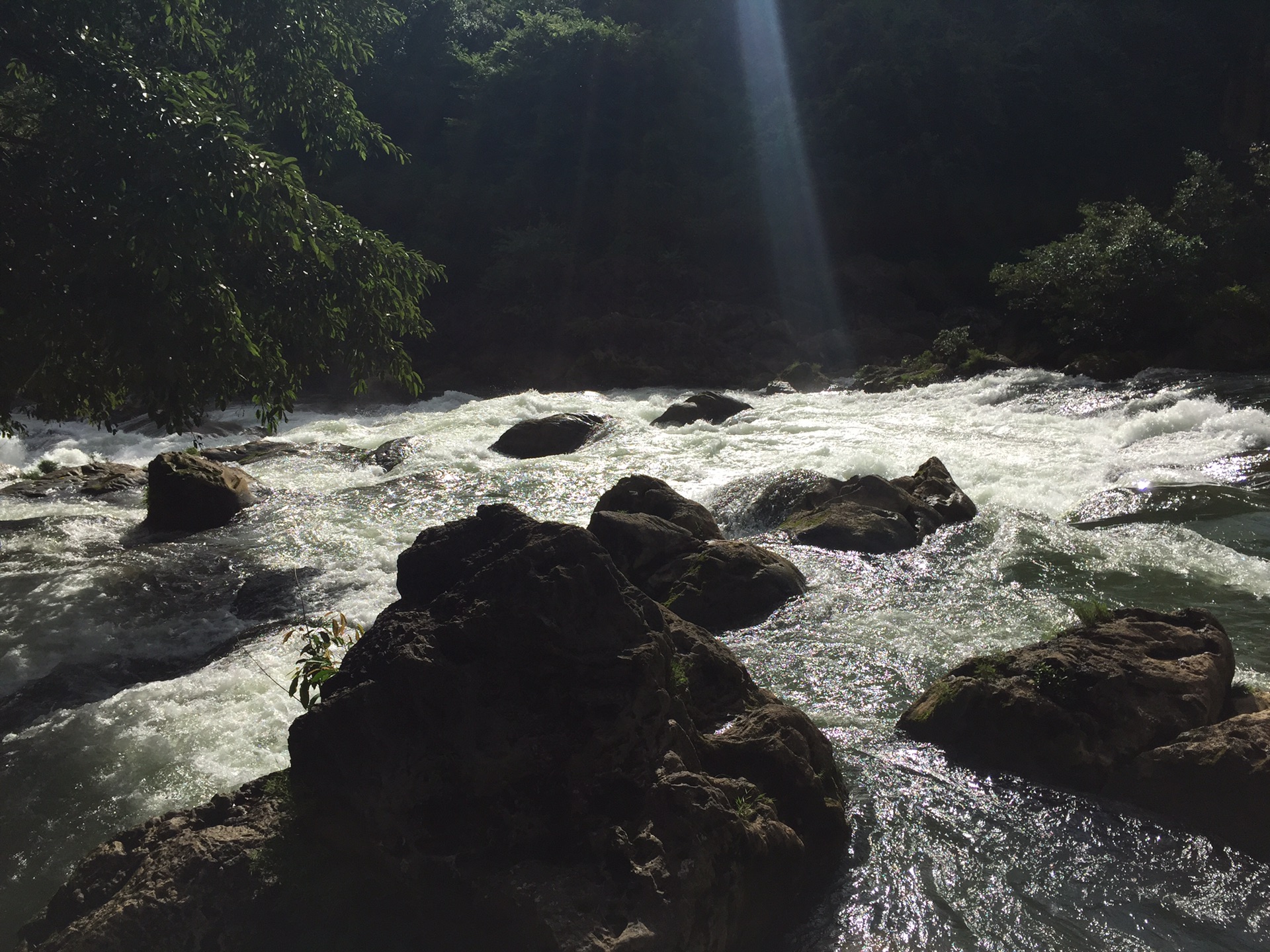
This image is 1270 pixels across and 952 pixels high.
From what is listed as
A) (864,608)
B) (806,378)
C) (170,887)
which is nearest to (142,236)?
(170,887)

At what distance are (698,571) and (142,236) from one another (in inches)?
181

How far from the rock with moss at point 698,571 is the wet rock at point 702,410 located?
7933mm

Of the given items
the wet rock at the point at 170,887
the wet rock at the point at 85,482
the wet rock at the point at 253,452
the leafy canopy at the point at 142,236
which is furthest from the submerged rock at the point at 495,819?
the wet rock at the point at 253,452

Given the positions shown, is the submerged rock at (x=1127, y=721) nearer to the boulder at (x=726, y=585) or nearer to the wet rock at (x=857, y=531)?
the boulder at (x=726, y=585)

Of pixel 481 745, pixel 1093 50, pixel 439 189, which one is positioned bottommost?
pixel 481 745

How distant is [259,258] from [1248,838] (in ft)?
25.9

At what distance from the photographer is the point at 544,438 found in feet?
47.2

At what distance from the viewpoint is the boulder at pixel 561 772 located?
3357mm

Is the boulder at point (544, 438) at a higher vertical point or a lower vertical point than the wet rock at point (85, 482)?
lower

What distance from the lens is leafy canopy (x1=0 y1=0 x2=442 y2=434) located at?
6.30m

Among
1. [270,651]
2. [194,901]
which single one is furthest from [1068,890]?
[270,651]

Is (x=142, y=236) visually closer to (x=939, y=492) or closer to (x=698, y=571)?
(x=698, y=571)

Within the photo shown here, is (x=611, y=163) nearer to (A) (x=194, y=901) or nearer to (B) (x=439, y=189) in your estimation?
(B) (x=439, y=189)

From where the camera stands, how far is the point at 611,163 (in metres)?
32.3
